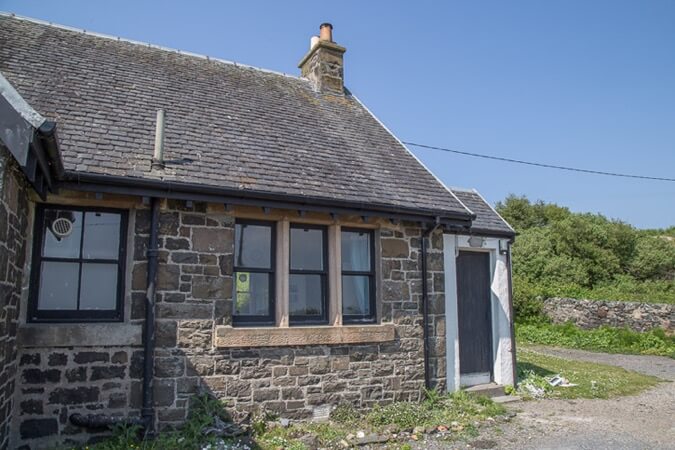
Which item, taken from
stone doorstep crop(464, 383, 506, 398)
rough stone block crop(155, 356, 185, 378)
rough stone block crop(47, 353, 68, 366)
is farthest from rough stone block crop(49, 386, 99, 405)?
stone doorstep crop(464, 383, 506, 398)

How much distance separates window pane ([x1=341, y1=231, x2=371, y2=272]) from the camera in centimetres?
821

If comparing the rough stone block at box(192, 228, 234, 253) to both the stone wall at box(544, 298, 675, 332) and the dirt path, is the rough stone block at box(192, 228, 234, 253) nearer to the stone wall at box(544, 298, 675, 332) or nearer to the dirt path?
the dirt path

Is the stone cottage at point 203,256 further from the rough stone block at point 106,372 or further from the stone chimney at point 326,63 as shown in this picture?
the stone chimney at point 326,63

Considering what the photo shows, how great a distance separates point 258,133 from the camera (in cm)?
885

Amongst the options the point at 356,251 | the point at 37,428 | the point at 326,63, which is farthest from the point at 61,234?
the point at 326,63

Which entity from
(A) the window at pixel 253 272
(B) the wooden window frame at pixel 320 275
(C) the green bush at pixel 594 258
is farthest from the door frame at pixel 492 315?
(C) the green bush at pixel 594 258

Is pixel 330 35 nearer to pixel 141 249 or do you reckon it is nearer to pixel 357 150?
pixel 357 150

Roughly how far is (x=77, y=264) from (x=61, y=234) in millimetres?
411

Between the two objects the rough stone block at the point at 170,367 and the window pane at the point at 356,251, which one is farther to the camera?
the window pane at the point at 356,251

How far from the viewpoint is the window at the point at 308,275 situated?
768 cm

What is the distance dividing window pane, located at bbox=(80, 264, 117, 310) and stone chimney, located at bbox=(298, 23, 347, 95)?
22.4 ft

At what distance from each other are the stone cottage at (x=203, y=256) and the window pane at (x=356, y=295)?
35mm

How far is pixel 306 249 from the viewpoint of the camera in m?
7.88

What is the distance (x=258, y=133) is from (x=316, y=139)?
1.17 m
